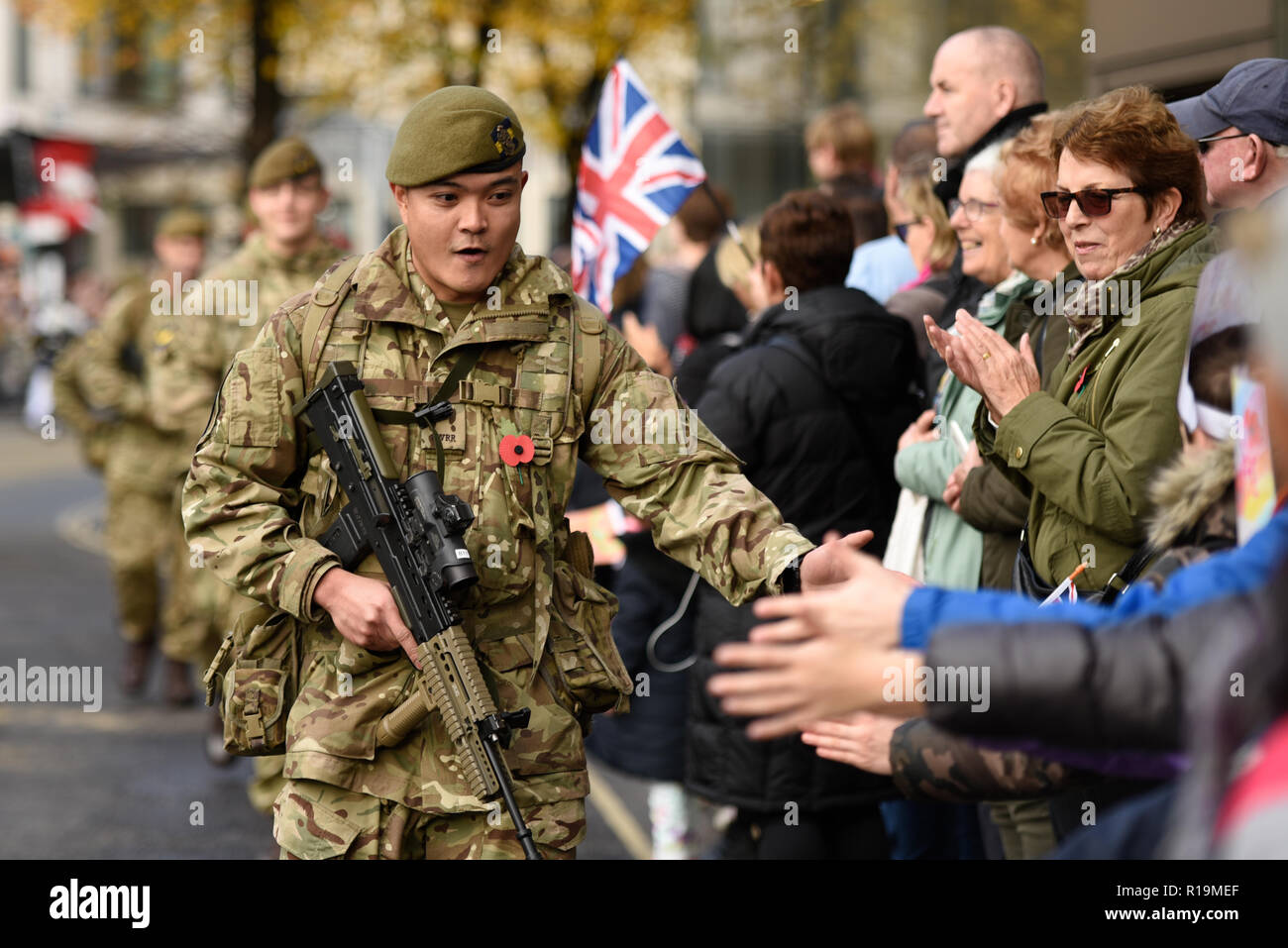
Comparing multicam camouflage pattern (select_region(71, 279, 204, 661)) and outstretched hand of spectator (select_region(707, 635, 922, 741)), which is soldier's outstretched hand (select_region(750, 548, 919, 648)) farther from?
multicam camouflage pattern (select_region(71, 279, 204, 661))

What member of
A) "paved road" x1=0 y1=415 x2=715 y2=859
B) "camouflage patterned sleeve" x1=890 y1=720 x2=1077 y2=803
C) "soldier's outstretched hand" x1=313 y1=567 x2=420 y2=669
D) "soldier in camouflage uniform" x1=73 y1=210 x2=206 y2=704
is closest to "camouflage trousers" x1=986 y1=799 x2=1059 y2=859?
"camouflage patterned sleeve" x1=890 y1=720 x2=1077 y2=803

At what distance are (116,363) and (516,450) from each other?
6101 mm

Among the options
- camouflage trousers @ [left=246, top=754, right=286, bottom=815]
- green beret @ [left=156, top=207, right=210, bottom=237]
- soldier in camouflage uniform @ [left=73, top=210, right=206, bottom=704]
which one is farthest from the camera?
soldier in camouflage uniform @ [left=73, top=210, right=206, bottom=704]

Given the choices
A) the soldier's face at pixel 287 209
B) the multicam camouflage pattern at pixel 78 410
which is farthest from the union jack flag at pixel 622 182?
the multicam camouflage pattern at pixel 78 410

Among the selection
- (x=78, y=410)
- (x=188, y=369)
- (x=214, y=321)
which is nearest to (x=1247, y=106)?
A: (x=214, y=321)

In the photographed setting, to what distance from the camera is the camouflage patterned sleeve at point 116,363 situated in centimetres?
886

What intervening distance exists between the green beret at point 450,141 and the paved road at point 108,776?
3089 mm

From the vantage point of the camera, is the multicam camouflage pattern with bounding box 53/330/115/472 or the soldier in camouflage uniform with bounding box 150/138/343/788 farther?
the multicam camouflage pattern with bounding box 53/330/115/472

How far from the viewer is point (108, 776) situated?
24.5 ft

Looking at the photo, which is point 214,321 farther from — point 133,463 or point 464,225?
point 464,225

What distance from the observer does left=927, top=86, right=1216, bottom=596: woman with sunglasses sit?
3467mm

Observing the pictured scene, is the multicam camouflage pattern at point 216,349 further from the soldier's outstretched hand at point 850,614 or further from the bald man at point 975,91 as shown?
the soldier's outstretched hand at point 850,614

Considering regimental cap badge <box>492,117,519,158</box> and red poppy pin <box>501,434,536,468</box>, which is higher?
regimental cap badge <box>492,117,519,158</box>

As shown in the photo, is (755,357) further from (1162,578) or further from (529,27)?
(529,27)
